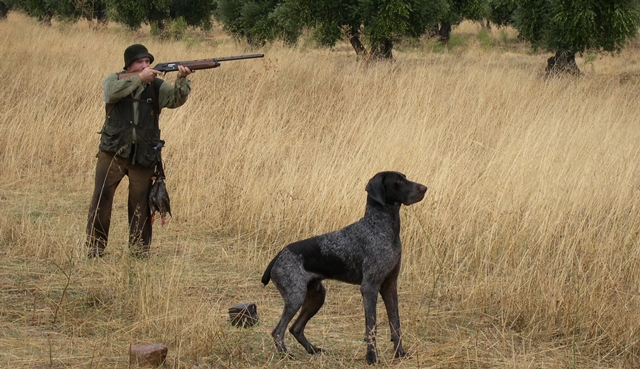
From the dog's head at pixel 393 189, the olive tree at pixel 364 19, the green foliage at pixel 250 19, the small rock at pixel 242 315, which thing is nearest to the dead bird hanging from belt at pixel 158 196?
the small rock at pixel 242 315

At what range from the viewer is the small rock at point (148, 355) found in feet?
14.0

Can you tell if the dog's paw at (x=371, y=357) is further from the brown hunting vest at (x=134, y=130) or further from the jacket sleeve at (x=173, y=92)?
the jacket sleeve at (x=173, y=92)

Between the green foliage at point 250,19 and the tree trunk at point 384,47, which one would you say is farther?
the green foliage at point 250,19

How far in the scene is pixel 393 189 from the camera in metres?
4.50

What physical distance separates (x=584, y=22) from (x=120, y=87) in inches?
476

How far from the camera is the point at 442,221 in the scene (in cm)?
667

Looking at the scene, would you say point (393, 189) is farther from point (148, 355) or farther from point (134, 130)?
point (134, 130)

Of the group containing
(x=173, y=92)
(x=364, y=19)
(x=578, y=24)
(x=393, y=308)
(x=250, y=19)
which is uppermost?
(x=578, y=24)

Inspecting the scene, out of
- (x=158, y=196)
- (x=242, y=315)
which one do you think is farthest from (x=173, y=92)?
(x=242, y=315)

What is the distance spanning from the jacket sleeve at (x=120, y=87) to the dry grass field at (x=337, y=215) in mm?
1149

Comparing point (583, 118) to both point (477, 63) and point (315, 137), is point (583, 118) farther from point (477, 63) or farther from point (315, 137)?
point (477, 63)

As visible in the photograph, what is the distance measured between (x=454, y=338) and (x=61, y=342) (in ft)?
7.22

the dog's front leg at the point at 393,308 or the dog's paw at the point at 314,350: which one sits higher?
the dog's front leg at the point at 393,308

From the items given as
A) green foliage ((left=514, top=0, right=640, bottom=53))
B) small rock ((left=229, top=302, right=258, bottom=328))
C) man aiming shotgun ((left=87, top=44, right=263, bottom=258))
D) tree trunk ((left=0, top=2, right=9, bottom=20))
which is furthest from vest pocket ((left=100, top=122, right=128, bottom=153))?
tree trunk ((left=0, top=2, right=9, bottom=20))
